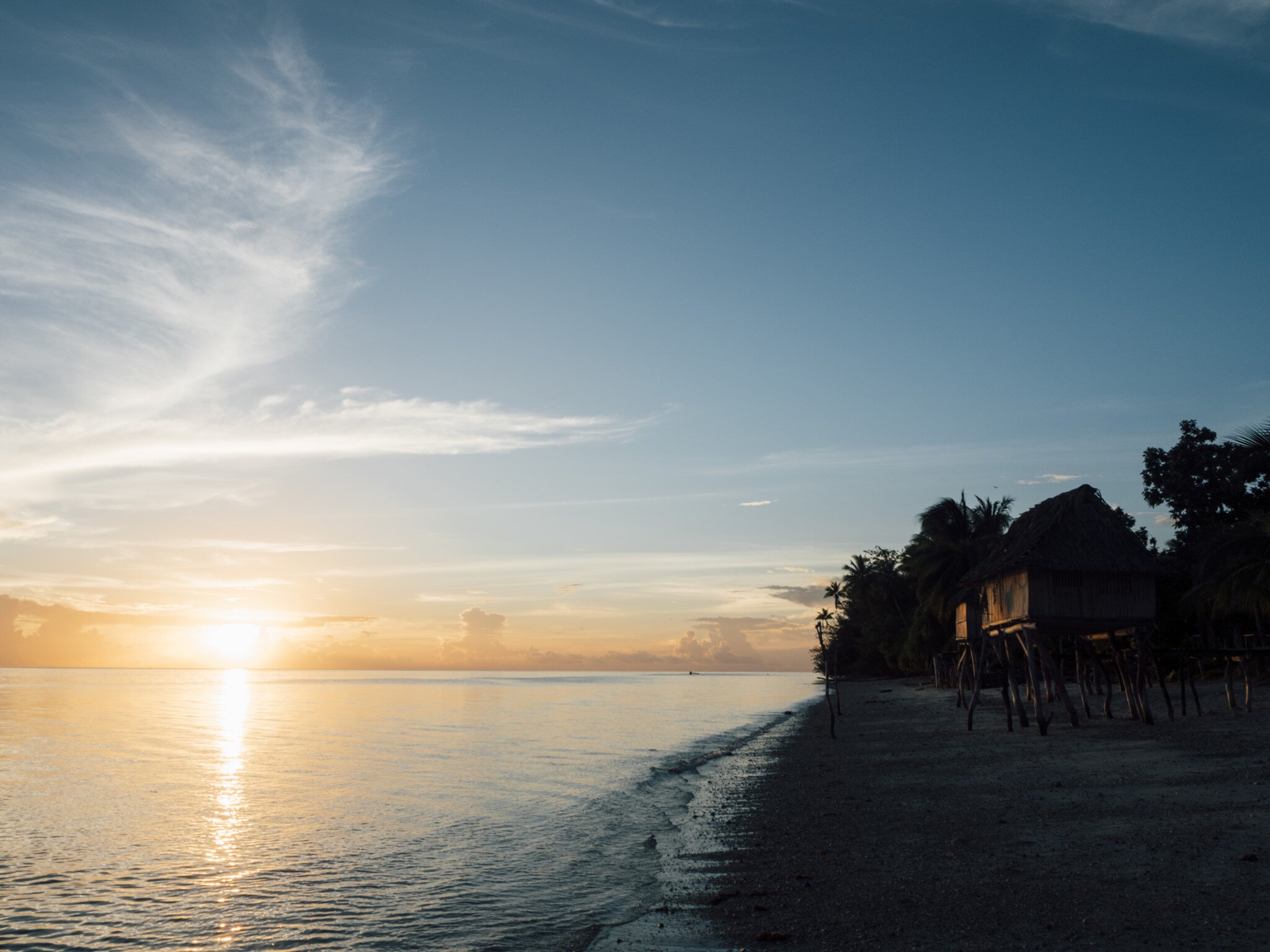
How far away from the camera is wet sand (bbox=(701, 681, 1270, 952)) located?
29.2 feet

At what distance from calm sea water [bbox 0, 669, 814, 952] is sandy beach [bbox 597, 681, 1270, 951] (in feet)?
7.07

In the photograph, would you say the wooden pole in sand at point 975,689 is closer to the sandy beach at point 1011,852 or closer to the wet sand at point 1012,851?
the wet sand at point 1012,851

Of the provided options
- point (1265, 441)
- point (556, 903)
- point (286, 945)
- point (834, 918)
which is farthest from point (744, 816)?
point (1265, 441)

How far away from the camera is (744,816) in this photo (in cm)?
1783

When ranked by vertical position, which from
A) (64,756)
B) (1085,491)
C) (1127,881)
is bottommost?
(64,756)

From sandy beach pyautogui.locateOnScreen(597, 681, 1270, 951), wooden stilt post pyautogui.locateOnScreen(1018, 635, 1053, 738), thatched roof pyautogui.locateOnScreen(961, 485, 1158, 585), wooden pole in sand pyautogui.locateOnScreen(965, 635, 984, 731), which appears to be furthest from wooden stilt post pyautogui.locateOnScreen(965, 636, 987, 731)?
sandy beach pyautogui.locateOnScreen(597, 681, 1270, 951)

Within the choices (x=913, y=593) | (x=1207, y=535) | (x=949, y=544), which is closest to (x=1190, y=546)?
(x=1207, y=535)

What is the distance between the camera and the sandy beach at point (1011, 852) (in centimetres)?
892

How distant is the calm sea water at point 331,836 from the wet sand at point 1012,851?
202cm

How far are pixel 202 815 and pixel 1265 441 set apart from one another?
103 ft

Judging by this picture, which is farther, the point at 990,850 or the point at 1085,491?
the point at 1085,491

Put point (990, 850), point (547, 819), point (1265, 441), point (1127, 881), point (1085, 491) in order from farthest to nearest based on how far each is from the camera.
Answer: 1. point (1085, 491)
2. point (1265, 441)
3. point (547, 819)
4. point (990, 850)
5. point (1127, 881)

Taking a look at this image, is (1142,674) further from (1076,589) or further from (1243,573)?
(1243,573)

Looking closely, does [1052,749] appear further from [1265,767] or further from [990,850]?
[990,850]
